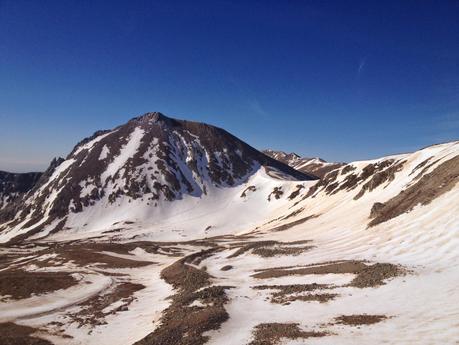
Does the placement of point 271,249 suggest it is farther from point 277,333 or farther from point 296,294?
point 277,333

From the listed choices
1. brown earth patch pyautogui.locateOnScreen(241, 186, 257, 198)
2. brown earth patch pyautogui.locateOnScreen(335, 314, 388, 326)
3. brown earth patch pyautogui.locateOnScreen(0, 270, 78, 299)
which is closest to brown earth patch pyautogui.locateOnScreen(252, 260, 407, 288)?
brown earth patch pyautogui.locateOnScreen(335, 314, 388, 326)

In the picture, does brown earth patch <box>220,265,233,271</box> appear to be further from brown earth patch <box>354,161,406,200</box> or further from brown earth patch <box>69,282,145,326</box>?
brown earth patch <box>354,161,406,200</box>

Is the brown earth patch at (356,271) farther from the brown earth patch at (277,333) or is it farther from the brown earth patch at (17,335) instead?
the brown earth patch at (17,335)

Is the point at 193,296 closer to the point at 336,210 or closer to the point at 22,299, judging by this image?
the point at 22,299

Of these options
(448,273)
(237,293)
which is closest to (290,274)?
(237,293)

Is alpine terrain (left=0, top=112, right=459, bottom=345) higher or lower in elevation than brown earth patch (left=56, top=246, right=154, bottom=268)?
higher

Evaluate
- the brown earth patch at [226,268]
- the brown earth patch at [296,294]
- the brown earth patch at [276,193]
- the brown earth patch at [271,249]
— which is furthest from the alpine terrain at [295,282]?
the brown earth patch at [276,193]
